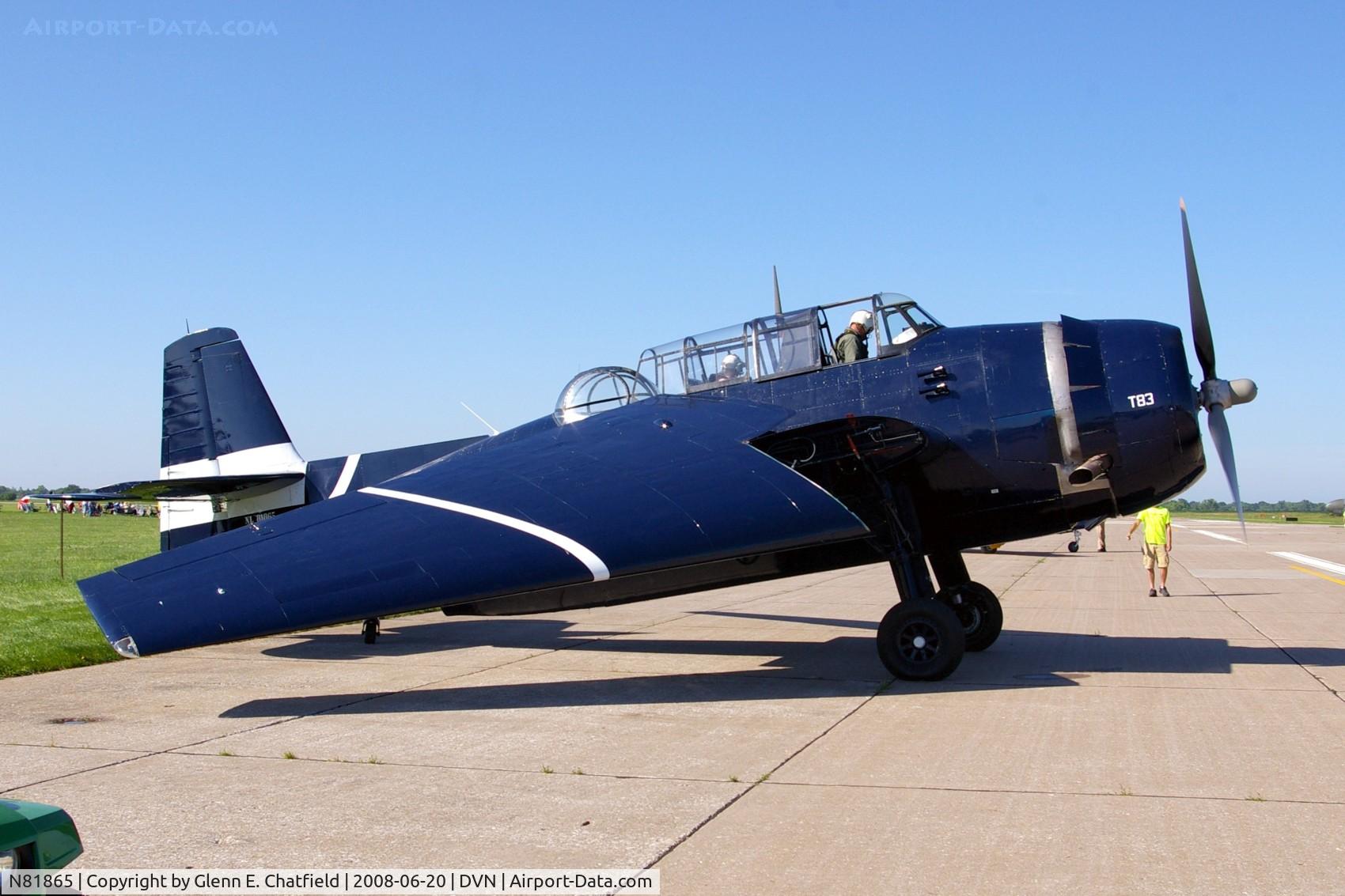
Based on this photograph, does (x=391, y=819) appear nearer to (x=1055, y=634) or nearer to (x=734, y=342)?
(x=734, y=342)

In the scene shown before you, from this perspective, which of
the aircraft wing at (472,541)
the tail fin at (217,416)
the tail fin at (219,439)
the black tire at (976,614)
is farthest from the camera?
the tail fin at (217,416)

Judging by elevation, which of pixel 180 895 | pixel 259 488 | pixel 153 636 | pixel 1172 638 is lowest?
Answer: pixel 1172 638

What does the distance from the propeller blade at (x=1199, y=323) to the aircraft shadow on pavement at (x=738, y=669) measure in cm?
289

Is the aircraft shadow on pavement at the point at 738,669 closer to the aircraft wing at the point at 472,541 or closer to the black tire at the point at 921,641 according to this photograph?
the black tire at the point at 921,641

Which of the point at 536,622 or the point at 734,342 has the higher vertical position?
the point at 734,342

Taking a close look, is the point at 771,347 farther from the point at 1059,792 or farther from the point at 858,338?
the point at 1059,792

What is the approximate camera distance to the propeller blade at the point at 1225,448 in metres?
10.1

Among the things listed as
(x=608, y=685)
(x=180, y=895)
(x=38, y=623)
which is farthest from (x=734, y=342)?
(x=38, y=623)

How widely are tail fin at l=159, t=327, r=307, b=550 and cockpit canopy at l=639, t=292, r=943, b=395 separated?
5.66m

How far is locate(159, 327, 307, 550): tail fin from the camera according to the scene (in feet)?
45.0

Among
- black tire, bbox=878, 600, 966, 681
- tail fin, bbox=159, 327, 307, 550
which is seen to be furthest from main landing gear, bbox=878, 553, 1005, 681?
tail fin, bbox=159, 327, 307, 550

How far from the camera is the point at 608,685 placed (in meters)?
9.52

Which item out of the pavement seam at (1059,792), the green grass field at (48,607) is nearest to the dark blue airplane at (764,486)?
the pavement seam at (1059,792)

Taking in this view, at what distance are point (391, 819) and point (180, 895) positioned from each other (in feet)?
3.90
